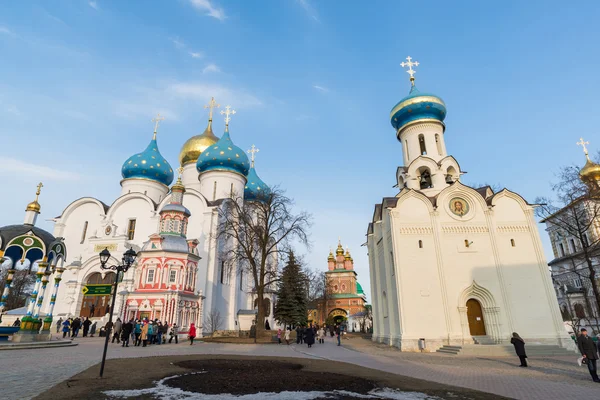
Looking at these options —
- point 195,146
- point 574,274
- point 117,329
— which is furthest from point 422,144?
point 574,274

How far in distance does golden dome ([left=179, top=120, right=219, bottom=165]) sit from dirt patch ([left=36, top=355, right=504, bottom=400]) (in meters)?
27.7

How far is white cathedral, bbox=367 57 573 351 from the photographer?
52.1ft

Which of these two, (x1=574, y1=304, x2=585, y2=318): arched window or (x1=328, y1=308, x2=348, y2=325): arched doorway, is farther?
(x1=328, y1=308, x2=348, y2=325): arched doorway

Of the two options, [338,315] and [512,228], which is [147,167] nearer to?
[512,228]

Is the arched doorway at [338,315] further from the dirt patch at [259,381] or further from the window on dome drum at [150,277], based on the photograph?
the dirt patch at [259,381]

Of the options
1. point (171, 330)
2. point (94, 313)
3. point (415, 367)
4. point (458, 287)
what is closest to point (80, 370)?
point (415, 367)

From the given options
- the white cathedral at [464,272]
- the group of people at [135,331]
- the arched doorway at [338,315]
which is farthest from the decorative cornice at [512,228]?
the arched doorway at [338,315]

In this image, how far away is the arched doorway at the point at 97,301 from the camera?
22.7m

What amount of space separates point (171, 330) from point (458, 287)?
1546cm

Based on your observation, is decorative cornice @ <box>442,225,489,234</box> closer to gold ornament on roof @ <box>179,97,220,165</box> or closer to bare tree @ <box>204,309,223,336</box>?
bare tree @ <box>204,309,223,336</box>

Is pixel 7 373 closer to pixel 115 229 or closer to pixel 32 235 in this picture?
pixel 32 235

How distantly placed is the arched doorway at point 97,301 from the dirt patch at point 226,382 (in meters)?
16.1

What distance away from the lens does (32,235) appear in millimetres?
16500

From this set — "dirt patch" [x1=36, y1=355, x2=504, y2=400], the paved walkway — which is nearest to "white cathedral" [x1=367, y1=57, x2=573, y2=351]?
the paved walkway
